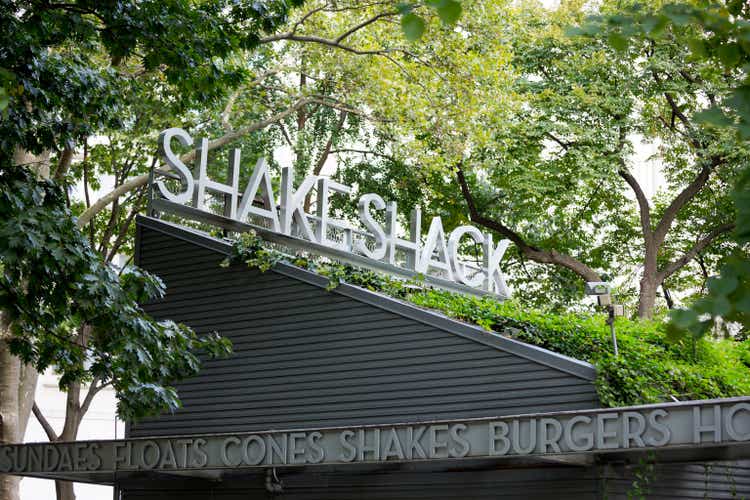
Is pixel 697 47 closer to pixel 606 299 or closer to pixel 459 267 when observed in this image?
pixel 606 299

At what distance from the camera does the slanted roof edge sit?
11180mm

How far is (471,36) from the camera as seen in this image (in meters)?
18.5

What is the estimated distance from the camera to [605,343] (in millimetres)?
12695

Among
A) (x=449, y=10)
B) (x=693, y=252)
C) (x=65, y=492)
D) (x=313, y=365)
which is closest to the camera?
(x=449, y=10)

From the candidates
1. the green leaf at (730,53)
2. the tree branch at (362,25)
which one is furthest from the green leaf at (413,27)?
the tree branch at (362,25)

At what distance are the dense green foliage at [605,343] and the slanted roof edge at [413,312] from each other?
167 millimetres

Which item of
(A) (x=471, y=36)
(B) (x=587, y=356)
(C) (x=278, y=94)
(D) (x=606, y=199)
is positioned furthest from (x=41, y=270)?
(D) (x=606, y=199)

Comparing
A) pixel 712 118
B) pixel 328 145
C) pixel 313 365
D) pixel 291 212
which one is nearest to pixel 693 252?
pixel 328 145

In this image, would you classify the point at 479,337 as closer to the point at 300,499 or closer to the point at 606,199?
the point at 300,499

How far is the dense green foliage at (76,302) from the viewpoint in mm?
9258

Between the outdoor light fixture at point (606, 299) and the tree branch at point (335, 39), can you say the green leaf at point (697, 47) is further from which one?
the tree branch at point (335, 39)

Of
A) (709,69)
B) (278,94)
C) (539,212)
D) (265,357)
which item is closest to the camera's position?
(709,69)

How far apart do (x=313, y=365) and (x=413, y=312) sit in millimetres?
1664

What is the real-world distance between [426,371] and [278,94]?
36.4 ft
